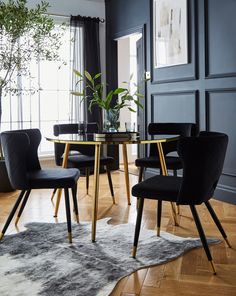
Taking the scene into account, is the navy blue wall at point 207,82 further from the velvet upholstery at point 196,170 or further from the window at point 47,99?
the velvet upholstery at point 196,170

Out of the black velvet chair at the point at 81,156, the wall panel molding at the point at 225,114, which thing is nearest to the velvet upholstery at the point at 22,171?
the black velvet chair at the point at 81,156

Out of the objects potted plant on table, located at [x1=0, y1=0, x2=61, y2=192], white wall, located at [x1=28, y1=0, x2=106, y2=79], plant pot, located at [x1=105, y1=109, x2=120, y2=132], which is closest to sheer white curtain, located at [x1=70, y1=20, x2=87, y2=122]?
white wall, located at [x1=28, y1=0, x2=106, y2=79]

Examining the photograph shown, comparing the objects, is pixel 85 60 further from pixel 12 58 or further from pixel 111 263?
pixel 111 263

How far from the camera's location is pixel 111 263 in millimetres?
2689

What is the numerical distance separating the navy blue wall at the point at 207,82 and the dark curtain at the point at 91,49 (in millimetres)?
1064

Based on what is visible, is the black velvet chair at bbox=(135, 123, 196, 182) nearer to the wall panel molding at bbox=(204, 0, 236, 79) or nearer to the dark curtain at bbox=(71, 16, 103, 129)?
the wall panel molding at bbox=(204, 0, 236, 79)

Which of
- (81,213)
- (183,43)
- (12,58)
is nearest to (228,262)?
(81,213)

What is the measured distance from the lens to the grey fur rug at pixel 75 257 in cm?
236

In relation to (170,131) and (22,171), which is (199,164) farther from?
(170,131)

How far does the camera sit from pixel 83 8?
628 cm

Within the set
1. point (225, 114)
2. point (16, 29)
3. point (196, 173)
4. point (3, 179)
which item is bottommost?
point (3, 179)

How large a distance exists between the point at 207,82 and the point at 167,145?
819mm

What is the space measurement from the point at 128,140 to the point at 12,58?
227 cm

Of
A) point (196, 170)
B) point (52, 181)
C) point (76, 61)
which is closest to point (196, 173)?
point (196, 170)
